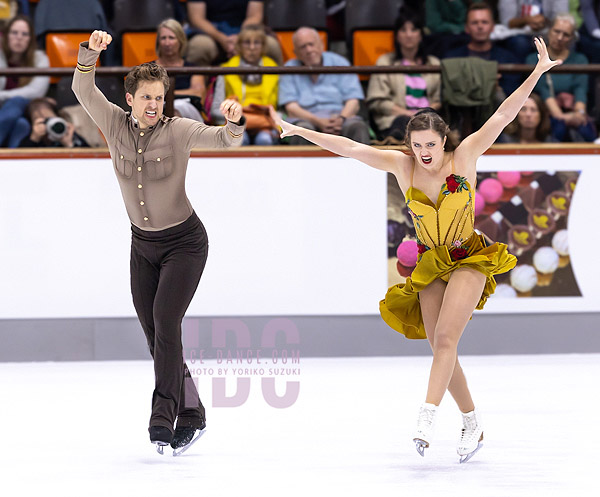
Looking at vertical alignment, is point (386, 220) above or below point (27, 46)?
below

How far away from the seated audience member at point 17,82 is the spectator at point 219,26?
109 cm

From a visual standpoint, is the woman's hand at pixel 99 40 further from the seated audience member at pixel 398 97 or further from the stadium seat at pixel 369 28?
the stadium seat at pixel 369 28

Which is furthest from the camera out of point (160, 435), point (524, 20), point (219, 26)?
point (219, 26)

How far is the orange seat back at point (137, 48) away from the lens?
734 cm

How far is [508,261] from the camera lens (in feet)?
11.6

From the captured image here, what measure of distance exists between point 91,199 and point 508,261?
332 centimetres

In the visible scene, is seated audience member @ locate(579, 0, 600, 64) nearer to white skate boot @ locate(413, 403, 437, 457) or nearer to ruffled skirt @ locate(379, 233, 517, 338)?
ruffled skirt @ locate(379, 233, 517, 338)

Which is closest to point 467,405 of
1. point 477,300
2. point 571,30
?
point 477,300

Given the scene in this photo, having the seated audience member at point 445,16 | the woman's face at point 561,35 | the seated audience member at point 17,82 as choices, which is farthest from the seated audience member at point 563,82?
the seated audience member at point 17,82

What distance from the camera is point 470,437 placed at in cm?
337

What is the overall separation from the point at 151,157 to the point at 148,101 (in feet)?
0.66

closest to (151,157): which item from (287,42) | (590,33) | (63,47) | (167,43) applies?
(167,43)

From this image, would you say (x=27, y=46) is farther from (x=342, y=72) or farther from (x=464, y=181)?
(x=464, y=181)

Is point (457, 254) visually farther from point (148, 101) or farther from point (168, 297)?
point (148, 101)
